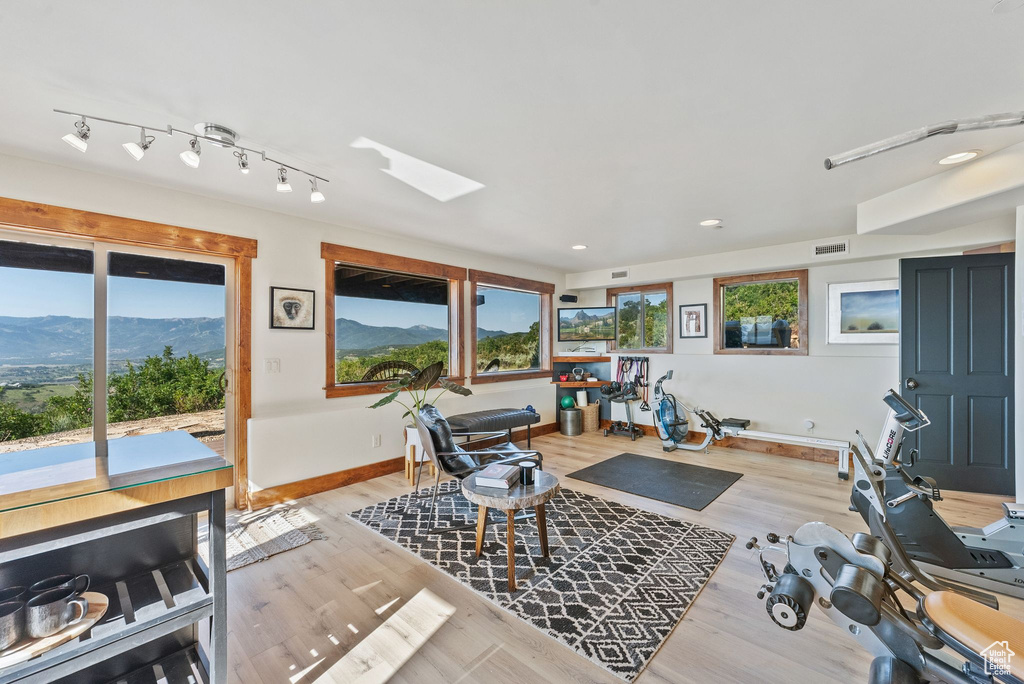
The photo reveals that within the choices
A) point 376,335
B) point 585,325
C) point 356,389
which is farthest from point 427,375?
point 585,325

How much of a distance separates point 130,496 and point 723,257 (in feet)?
19.3

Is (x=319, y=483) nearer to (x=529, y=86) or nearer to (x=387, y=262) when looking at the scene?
(x=387, y=262)

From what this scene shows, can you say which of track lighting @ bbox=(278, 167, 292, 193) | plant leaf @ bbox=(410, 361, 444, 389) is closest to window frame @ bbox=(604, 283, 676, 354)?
plant leaf @ bbox=(410, 361, 444, 389)

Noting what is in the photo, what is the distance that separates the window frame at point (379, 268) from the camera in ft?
13.6

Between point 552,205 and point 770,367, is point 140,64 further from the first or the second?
point 770,367

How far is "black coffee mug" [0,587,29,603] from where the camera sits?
104cm

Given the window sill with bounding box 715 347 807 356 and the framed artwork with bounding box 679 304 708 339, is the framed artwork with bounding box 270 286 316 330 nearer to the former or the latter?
the framed artwork with bounding box 679 304 708 339

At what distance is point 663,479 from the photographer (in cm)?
432

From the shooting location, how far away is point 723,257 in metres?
5.40

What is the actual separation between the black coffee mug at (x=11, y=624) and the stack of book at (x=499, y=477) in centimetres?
194

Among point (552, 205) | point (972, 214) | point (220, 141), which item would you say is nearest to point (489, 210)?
point (552, 205)

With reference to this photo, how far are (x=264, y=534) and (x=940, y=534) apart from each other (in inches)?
176

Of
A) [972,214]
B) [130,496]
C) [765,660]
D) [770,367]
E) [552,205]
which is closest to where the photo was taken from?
[130,496]

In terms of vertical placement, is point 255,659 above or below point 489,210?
below
